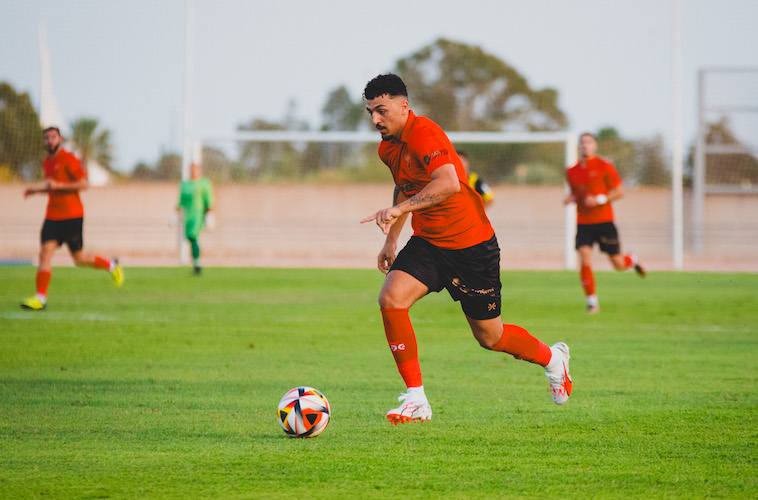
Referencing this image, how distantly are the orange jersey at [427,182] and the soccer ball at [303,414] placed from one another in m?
1.36

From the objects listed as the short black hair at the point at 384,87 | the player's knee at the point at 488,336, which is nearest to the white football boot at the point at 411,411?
the player's knee at the point at 488,336

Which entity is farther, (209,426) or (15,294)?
(15,294)

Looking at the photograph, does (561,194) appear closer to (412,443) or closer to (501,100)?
(501,100)

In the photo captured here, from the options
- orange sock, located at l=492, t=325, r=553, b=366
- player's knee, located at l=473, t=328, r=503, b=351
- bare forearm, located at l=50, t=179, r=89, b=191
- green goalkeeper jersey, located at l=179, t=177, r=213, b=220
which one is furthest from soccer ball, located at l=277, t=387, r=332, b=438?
green goalkeeper jersey, located at l=179, t=177, r=213, b=220

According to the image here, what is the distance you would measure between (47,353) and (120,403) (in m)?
3.63

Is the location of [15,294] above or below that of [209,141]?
below

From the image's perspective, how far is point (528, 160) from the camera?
4322 centimetres

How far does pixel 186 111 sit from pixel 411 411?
94.2 ft

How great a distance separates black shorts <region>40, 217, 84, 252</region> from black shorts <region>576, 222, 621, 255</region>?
7.30 metres

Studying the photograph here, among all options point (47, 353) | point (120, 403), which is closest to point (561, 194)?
point (47, 353)

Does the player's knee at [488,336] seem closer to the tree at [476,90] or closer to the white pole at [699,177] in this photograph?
the white pole at [699,177]

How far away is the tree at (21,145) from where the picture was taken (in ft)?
139

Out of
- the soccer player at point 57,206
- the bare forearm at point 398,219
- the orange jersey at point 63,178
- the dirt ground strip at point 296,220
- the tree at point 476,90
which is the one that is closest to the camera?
the bare forearm at point 398,219

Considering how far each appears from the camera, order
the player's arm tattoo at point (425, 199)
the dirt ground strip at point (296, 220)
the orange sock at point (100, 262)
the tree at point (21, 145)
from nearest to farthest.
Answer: the player's arm tattoo at point (425, 199), the orange sock at point (100, 262), the dirt ground strip at point (296, 220), the tree at point (21, 145)
